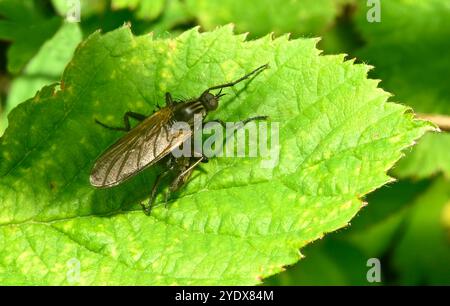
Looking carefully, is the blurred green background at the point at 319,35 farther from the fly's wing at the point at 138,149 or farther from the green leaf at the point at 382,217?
the fly's wing at the point at 138,149

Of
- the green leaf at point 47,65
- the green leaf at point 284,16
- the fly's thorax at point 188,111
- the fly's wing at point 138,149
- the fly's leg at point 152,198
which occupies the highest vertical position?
the green leaf at point 284,16

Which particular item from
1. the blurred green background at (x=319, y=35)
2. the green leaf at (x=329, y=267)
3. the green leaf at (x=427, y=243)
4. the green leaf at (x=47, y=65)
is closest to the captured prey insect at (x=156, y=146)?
the blurred green background at (x=319, y=35)

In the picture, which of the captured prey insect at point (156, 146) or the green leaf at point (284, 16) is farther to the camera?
the green leaf at point (284, 16)

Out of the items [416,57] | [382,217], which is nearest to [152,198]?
[416,57]

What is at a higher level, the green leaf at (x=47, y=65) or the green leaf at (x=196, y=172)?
the green leaf at (x=47, y=65)

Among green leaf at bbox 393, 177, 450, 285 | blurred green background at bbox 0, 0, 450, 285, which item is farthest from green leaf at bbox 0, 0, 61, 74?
green leaf at bbox 393, 177, 450, 285

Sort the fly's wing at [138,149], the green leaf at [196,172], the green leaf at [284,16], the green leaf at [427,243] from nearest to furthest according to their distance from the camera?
the green leaf at [196,172], the fly's wing at [138,149], the green leaf at [284,16], the green leaf at [427,243]

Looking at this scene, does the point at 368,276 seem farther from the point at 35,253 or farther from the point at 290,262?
the point at 35,253

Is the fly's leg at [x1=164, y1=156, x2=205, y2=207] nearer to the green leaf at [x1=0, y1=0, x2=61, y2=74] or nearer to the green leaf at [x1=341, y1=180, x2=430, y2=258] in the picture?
the green leaf at [x1=0, y1=0, x2=61, y2=74]

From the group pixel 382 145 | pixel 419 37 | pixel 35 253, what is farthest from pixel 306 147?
pixel 419 37
